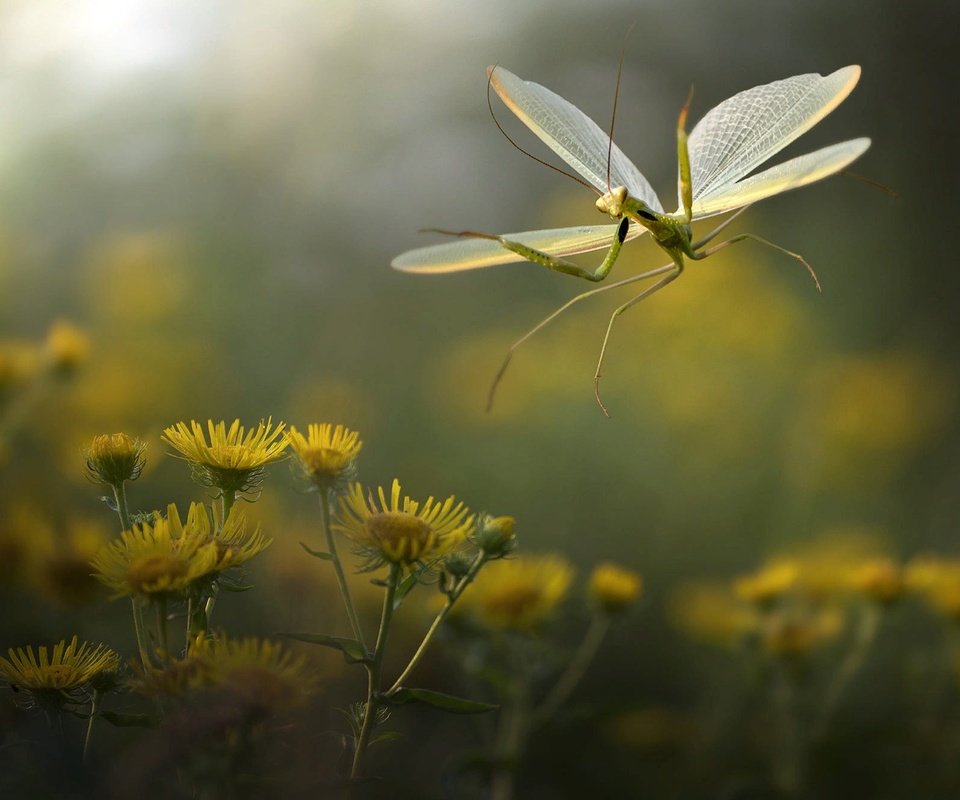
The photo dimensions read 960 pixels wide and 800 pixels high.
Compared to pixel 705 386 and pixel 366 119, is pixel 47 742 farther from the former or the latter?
pixel 366 119

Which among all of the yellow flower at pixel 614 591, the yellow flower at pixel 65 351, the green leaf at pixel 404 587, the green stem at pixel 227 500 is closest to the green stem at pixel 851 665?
the yellow flower at pixel 614 591

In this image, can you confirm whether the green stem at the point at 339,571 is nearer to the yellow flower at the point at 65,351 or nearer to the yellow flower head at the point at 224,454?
the yellow flower head at the point at 224,454

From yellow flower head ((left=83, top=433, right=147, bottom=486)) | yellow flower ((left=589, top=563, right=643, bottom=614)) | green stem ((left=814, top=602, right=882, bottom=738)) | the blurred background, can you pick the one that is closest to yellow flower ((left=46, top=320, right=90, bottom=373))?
the blurred background

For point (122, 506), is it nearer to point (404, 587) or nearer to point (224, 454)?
point (224, 454)

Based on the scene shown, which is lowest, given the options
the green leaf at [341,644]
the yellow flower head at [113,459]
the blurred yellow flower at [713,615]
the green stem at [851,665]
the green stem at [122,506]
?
the blurred yellow flower at [713,615]

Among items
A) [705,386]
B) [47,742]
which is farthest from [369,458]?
[47,742]

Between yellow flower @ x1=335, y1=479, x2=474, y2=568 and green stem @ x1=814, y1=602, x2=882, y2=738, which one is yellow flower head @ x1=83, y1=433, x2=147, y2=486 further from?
green stem @ x1=814, y1=602, x2=882, y2=738
